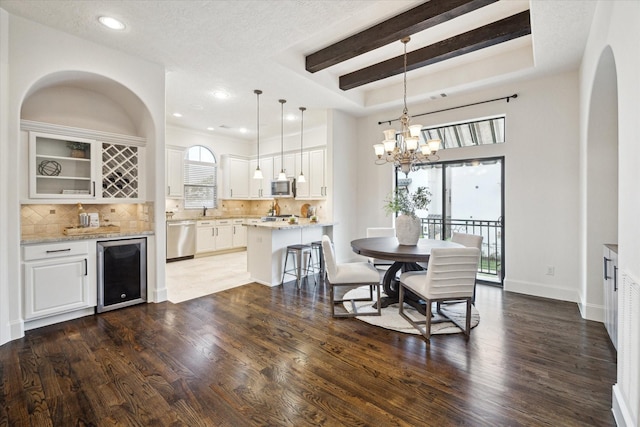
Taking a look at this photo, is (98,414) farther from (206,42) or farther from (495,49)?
(495,49)

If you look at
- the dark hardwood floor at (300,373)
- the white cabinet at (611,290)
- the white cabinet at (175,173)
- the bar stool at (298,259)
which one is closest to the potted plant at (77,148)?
the dark hardwood floor at (300,373)

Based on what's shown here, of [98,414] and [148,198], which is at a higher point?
[148,198]

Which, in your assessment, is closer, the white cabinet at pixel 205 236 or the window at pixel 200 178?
the white cabinet at pixel 205 236

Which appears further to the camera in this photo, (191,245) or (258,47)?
(191,245)

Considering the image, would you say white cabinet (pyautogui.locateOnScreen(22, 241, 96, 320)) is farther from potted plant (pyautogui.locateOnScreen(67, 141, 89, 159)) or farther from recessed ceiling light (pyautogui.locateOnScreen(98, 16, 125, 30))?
recessed ceiling light (pyautogui.locateOnScreen(98, 16, 125, 30))

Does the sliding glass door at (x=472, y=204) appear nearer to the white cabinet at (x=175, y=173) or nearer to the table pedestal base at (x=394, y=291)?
the table pedestal base at (x=394, y=291)

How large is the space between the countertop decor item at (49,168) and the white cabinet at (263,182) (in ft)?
15.0

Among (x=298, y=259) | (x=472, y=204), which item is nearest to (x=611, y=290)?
(x=472, y=204)

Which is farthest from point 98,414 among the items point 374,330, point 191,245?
point 191,245

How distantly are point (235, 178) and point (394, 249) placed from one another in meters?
5.93

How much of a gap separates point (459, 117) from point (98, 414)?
5.33 m

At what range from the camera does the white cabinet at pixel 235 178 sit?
311 inches

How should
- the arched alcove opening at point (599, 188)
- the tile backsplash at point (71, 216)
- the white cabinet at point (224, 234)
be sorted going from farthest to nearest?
the white cabinet at point (224, 234), the tile backsplash at point (71, 216), the arched alcove opening at point (599, 188)

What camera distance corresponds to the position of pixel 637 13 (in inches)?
58.6
